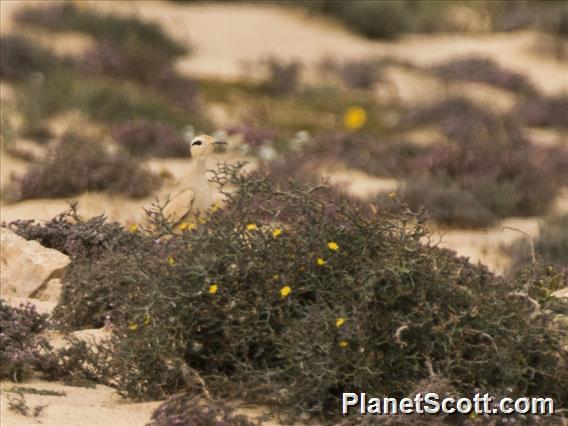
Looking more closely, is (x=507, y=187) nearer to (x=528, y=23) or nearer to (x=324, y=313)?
(x=324, y=313)

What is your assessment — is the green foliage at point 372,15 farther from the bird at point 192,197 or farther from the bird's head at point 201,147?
the bird at point 192,197

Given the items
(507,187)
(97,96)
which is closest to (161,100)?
(97,96)

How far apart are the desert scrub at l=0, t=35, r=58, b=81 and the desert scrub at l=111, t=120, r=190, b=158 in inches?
103

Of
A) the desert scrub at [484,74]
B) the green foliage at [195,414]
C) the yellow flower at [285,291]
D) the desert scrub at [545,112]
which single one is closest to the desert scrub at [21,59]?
the desert scrub at [545,112]

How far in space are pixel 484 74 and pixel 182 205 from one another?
1237cm

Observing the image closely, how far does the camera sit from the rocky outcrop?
7.78 m

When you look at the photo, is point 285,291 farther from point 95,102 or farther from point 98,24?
point 98,24

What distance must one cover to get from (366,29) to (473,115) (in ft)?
25.8

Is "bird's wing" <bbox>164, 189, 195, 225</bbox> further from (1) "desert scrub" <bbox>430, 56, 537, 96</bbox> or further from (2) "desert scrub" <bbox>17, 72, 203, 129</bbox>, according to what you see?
(1) "desert scrub" <bbox>430, 56, 537, 96</bbox>

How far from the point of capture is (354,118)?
1630 centimetres

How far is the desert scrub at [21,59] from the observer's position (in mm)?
15414

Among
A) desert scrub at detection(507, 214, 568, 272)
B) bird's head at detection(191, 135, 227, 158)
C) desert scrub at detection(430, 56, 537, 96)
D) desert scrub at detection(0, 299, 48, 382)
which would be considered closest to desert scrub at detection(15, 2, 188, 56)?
desert scrub at detection(430, 56, 537, 96)

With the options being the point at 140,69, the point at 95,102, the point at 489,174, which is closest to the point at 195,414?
the point at 489,174

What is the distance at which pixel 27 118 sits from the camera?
13.1 metres
